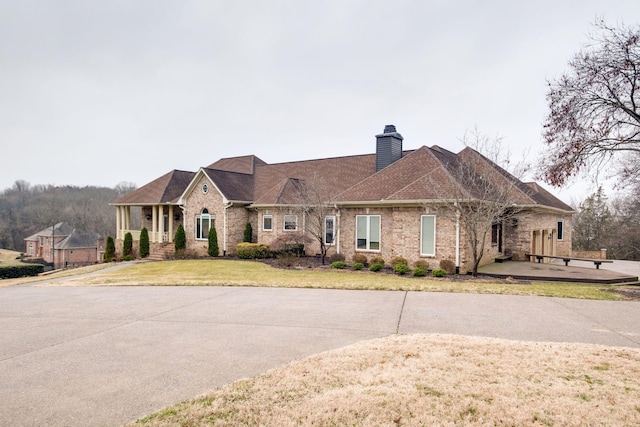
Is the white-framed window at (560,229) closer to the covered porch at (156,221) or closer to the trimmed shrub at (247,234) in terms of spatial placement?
the trimmed shrub at (247,234)

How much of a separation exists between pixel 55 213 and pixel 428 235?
73663 millimetres

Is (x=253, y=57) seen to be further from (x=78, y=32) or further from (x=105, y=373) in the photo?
(x=105, y=373)

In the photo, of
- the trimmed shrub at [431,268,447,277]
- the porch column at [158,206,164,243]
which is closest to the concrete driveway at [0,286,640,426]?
the trimmed shrub at [431,268,447,277]

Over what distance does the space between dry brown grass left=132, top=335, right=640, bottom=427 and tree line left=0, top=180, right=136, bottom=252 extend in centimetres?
7065

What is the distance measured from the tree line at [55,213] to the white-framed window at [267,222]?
52.9 meters

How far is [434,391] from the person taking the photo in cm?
448

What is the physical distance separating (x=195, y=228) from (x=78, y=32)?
42.0 feet

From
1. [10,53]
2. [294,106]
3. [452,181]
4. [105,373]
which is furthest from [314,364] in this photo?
[294,106]

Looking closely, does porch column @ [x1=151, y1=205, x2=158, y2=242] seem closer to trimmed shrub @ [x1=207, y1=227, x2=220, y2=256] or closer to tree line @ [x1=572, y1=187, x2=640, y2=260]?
trimmed shrub @ [x1=207, y1=227, x2=220, y2=256]

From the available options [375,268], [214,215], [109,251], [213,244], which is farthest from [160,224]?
[375,268]

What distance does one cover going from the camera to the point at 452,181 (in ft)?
55.3

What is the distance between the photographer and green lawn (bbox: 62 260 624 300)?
12.1 m

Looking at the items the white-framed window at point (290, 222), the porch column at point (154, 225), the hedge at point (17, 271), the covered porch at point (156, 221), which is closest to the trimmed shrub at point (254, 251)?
the white-framed window at point (290, 222)

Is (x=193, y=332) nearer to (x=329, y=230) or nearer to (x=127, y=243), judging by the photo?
(x=329, y=230)
